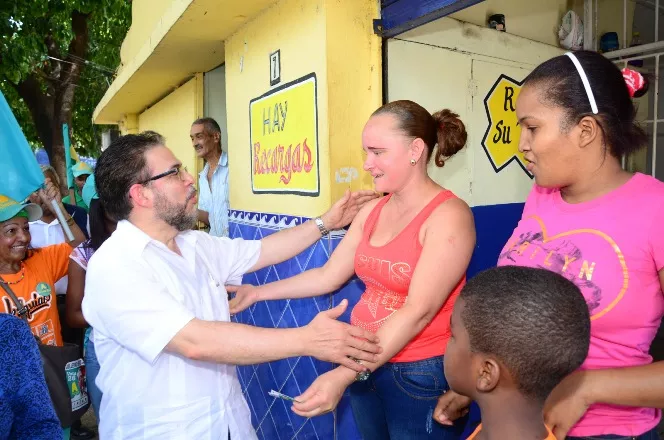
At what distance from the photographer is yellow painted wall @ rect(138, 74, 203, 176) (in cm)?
602

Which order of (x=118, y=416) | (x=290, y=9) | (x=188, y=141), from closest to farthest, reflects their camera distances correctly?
(x=118, y=416) → (x=290, y=9) → (x=188, y=141)

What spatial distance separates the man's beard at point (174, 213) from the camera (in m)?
2.19

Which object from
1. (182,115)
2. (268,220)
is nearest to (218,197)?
(268,220)

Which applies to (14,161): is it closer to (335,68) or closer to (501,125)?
(335,68)

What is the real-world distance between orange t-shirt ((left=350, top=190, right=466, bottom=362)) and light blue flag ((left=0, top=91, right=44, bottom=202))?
5.41ft

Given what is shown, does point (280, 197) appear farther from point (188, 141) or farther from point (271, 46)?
point (188, 141)

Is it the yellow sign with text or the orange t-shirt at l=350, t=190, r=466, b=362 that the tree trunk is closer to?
the yellow sign with text

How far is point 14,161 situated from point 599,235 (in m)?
2.47

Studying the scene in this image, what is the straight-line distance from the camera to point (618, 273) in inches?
56.8

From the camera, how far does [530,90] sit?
1.66m

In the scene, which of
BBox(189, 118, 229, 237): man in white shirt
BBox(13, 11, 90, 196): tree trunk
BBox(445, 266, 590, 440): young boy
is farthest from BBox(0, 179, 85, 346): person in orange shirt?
BBox(13, 11, 90, 196): tree trunk

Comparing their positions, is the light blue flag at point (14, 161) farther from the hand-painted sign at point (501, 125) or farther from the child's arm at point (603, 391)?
the hand-painted sign at point (501, 125)

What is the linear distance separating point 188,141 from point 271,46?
129 inches

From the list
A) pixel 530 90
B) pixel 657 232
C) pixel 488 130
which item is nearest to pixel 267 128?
pixel 488 130
